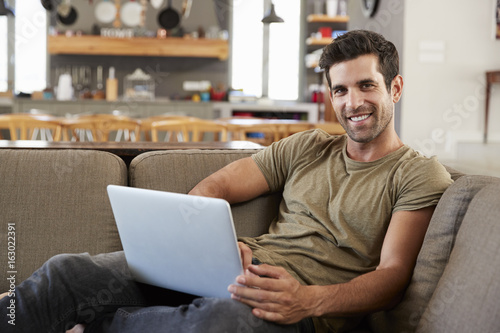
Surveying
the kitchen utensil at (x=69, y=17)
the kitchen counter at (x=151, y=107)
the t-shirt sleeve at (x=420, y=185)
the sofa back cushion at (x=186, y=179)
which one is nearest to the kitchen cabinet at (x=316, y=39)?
the kitchen counter at (x=151, y=107)

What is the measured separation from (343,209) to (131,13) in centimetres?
648

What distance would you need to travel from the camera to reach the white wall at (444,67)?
5.33 m

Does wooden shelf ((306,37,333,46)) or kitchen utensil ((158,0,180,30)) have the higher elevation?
kitchen utensil ((158,0,180,30))

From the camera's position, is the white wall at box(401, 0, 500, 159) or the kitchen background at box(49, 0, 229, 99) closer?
the white wall at box(401, 0, 500, 159)

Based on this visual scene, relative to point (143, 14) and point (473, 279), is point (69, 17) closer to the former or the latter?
point (143, 14)

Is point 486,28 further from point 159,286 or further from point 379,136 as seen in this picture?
point 159,286

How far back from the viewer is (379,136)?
1.53m

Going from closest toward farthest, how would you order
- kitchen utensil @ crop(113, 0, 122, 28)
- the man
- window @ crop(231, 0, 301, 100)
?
the man < kitchen utensil @ crop(113, 0, 122, 28) < window @ crop(231, 0, 301, 100)

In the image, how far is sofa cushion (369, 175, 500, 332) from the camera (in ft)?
4.23

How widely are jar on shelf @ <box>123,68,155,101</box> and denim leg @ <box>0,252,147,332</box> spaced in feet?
19.0

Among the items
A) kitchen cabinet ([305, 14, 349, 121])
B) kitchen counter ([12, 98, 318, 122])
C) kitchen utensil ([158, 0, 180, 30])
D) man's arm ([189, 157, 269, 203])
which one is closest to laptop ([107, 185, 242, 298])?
man's arm ([189, 157, 269, 203])

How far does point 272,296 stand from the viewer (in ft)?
3.78

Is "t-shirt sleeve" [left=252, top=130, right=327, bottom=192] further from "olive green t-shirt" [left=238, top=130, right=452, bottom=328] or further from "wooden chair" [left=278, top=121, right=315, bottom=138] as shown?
"wooden chair" [left=278, top=121, right=315, bottom=138]

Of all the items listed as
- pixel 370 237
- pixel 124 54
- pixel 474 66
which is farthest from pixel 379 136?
pixel 124 54
